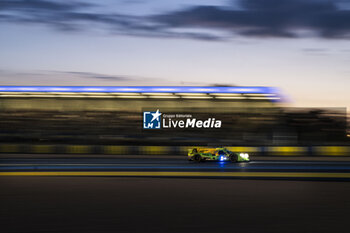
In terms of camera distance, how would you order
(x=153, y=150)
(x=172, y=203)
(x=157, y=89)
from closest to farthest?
(x=172, y=203) < (x=153, y=150) < (x=157, y=89)

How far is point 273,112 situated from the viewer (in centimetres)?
2538

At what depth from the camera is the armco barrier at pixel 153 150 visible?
24.9 meters

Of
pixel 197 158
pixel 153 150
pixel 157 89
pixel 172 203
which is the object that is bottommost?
pixel 172 203

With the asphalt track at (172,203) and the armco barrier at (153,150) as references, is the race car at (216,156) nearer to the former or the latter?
the asphalt track at (172,203)

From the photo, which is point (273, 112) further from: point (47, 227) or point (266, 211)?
point (47, 227)

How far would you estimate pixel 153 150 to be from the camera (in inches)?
1011

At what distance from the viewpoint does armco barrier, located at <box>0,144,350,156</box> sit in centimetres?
2491

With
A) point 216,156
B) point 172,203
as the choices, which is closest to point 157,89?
point 216,156

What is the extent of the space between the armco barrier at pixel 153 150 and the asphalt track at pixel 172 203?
11653 millimetres

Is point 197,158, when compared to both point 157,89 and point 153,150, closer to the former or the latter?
point 153,150

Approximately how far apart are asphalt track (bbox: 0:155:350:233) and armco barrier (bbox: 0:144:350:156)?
38.2 ft

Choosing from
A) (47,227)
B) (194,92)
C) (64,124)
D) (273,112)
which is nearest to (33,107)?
(64,124)

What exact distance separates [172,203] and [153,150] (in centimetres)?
1722

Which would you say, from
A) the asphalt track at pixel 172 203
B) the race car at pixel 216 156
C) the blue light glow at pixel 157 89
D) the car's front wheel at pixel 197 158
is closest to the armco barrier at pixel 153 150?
the blue light glow at pixel 157 89
